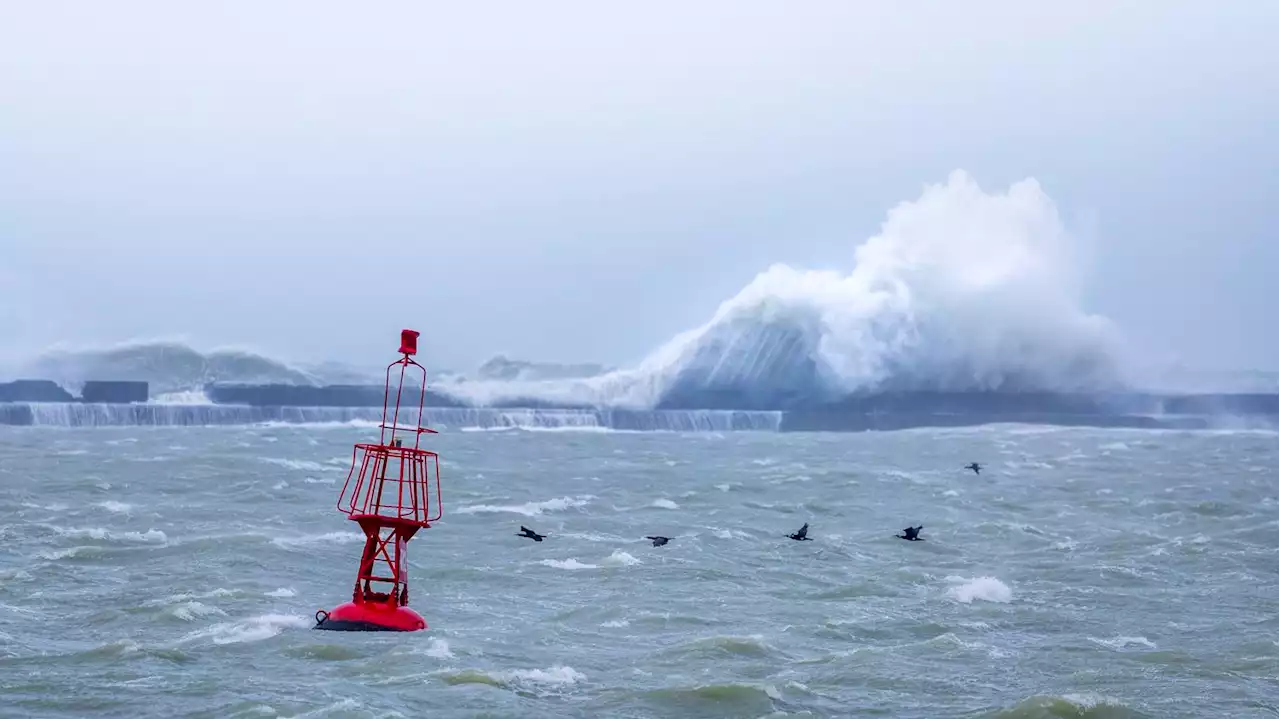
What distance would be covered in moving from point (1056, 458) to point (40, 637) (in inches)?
2074

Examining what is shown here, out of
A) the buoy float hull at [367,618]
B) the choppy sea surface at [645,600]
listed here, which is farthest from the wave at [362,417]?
the buoy float hull at [367,618]

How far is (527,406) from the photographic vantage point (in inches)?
3912

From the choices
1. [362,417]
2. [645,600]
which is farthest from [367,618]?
[362,417]

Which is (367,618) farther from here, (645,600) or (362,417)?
(362,417)

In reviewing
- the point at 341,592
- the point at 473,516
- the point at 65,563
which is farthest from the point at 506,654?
the point at 473,516

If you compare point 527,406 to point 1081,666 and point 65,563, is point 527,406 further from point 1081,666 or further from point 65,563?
point 1081,666

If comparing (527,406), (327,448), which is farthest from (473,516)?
(527,406)

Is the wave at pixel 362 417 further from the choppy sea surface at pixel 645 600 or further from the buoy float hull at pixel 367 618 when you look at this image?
the buoy float hull at pixel 367 618

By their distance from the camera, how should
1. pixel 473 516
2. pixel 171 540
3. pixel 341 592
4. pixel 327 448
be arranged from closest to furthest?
pixel 341 592, pixel 171 540, pixel 473 516, pixel 327 448

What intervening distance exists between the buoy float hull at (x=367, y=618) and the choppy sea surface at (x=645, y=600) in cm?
23

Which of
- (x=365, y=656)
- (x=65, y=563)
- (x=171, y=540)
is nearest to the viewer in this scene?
(x=365, y=656)

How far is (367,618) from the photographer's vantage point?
17562mm

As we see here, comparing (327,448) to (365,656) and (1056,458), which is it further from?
(365,656)

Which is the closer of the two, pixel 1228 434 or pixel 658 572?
pixel 658 572
